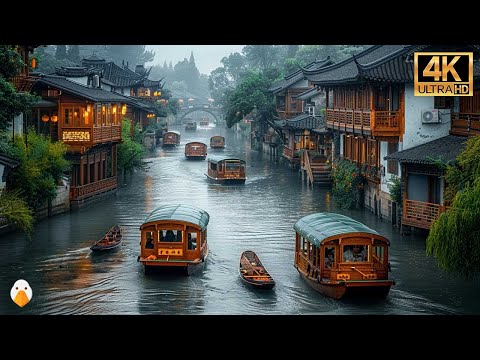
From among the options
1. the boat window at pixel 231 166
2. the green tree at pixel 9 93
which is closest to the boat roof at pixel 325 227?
the green tree at pixel 9 93

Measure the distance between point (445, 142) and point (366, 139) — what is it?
7853 mm

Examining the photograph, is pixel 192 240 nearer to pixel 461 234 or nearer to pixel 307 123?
pixel 461 234

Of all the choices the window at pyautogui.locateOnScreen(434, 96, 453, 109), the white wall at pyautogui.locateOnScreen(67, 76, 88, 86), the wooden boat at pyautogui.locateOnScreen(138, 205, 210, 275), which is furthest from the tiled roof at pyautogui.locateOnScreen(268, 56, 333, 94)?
the wooden boat at pyautogui.locateOnScreen(138, 205, 210, 275)

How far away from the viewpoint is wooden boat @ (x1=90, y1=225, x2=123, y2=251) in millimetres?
28406

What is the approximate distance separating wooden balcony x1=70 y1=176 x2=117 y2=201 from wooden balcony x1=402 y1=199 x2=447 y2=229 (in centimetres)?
1632

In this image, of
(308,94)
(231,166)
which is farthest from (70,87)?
(308,94)

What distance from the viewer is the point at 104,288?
76.2ft

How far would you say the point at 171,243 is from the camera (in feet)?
78.6

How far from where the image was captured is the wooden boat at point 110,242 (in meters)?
28.4

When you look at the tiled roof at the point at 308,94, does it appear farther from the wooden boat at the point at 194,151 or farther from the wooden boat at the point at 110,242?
the wooden boat at the point at 110,242

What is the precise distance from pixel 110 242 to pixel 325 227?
9.98m

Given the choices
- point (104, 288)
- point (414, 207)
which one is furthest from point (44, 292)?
point (414, 207)

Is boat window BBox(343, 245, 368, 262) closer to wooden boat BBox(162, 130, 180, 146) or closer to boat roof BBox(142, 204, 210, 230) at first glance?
boat roof BBox(142, 204, 210, 230)
